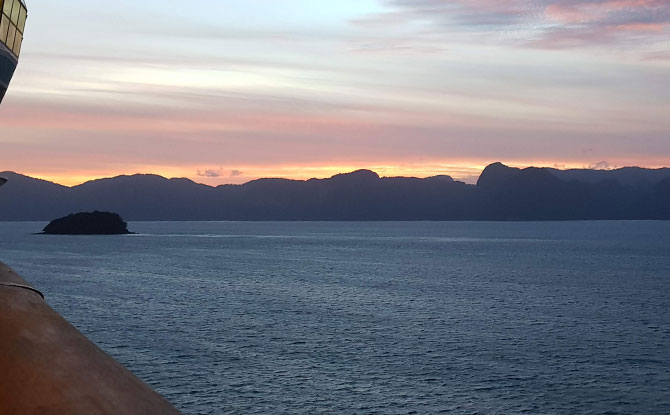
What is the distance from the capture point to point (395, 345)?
239 feet

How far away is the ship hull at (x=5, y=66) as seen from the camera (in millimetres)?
20000

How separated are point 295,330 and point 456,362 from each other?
21420mm

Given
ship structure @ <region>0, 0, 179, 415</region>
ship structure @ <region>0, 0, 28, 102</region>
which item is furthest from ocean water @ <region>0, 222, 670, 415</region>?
ship structure @ <region>0, 0, 179, 415</region>

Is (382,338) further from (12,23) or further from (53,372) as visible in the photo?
(53,372)

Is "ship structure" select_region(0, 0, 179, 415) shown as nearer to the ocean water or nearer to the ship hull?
the ship hull

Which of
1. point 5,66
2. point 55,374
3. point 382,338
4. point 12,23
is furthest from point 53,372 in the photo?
point 382,338

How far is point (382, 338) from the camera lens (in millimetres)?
76312

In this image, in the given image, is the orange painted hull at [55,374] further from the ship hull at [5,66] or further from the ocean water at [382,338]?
the ocean water at [382,338]

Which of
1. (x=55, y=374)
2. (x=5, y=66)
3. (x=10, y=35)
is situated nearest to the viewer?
(x=55, y=374)

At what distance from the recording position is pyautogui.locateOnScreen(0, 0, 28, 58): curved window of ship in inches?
718

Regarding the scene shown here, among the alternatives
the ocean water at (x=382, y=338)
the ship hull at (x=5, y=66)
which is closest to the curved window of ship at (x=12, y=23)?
the ship hull at (x=5, y=66)

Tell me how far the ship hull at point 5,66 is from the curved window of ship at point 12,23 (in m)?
0.15

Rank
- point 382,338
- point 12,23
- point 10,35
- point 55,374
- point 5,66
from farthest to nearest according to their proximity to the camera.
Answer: point 382,338 → point 5,66 → point 10,35 → point 12,23 → point 55,374

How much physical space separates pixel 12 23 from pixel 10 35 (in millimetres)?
401
